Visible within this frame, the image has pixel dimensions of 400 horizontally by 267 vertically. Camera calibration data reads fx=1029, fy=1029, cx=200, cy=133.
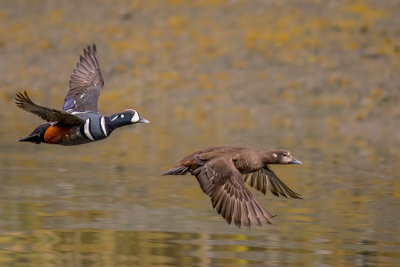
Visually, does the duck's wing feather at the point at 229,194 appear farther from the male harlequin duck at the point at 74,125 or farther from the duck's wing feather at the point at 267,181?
the duck's wing feather at the point at 267,181

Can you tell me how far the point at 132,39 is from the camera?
103 feet

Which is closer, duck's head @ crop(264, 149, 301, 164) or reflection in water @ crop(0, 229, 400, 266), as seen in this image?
reflection in water @ crop(0, 229, 400, 266)

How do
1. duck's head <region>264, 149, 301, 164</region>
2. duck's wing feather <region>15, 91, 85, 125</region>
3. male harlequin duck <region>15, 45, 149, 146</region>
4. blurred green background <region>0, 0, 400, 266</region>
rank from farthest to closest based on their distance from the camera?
duck's head <region>264, 149, 301, 164</region> → blurred green background <region>0, 0, 400, 266</region> → male harlequin duck <region>15, 45, 149, 146</region> → duck's wing feather <region>15, 91, 85, 125</region>

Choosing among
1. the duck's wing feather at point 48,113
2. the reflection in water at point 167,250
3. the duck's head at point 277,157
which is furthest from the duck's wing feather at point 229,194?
the duck's wing feather at point 48,113

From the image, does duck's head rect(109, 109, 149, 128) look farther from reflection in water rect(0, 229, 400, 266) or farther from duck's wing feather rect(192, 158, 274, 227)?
reflection in water rect(0, 229, 400, 266)

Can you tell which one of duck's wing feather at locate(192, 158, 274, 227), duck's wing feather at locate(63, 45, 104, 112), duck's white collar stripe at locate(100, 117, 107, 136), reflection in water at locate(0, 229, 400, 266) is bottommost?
reflection in water at locate(0, 229, 400, 266)

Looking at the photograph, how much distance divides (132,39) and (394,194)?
16.4 metres

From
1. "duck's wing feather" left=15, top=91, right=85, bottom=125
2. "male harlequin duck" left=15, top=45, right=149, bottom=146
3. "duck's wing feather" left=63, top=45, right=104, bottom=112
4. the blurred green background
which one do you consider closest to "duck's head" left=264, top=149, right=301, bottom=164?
the blurred green background

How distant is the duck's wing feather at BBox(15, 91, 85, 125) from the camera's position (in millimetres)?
11375

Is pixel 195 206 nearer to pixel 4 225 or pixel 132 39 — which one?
pixel 4 225

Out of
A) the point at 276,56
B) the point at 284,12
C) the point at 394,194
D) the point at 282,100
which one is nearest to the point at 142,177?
the point at 394,194

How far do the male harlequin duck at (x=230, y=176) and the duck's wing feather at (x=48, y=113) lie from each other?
132cm

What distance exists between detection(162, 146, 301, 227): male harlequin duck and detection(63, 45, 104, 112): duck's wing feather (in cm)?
223

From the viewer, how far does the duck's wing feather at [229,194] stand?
11016 millimetres
